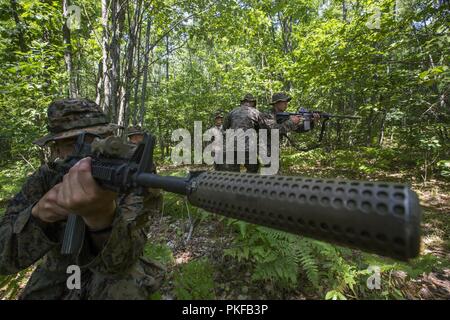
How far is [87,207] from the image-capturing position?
4.99 feet

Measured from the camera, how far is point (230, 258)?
396 cm

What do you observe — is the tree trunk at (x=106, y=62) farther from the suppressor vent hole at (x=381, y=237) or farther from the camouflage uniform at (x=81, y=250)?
the suppressor vent hole at (x=381, y=237)

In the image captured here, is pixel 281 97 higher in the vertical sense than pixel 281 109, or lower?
higher

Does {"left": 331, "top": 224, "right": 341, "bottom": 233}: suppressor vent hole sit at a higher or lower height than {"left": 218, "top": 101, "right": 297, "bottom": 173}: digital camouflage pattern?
lower

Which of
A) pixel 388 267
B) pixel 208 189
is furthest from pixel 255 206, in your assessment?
pixel 388 267

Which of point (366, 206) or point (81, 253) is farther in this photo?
point (81, 253)

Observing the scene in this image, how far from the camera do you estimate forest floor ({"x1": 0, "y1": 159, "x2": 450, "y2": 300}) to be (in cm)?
315

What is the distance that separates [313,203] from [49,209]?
1.83m

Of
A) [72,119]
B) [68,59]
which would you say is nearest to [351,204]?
[72,119]

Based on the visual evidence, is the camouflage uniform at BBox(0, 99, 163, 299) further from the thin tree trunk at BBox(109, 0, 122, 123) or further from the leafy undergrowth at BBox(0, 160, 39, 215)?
the leafy undergrowth at BBox(0, 160, 39, 215)

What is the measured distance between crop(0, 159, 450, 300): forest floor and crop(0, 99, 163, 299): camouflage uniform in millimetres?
1192

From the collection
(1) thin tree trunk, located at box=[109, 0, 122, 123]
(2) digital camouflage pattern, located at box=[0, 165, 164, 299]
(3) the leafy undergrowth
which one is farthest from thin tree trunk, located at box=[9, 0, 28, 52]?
(2) digital camouflage pattern, located at box=[0, 165, 164, 299]

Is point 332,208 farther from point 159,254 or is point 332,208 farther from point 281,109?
point 281,109

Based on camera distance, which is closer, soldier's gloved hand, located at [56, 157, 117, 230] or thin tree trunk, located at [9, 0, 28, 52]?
soldier's gloved hand, located at [56, 157, 117, 230]
